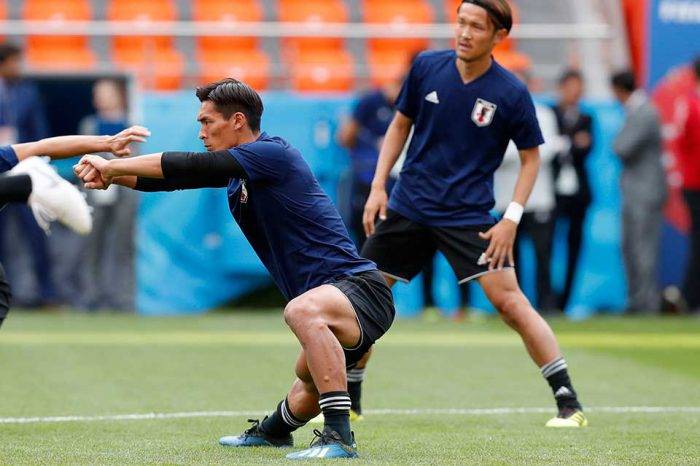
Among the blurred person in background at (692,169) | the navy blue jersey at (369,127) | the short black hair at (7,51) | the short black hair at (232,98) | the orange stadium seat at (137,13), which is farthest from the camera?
the orange stadium seat at (137,13)

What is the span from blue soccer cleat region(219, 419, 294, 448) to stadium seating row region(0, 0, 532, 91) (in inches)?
414

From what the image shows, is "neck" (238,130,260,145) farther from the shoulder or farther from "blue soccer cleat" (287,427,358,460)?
the shoulder

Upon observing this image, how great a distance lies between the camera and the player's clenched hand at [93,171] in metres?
5.95

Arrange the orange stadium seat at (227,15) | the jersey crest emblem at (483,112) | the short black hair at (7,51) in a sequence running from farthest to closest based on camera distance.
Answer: the orange stadium seat at (227,15), the short black hair at (7,51), the jersey crest emblem at (483,112)

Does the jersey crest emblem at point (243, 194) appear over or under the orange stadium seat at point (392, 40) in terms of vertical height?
over

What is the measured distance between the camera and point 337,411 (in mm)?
6113

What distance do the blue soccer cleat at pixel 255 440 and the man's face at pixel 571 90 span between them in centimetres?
911

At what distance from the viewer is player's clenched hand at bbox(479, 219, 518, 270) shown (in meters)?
7.58

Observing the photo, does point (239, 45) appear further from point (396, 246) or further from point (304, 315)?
point (304, 315)

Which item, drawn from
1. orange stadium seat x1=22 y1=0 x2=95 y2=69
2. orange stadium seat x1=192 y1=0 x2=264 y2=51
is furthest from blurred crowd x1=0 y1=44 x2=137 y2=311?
orange stadium seat x1=192 y1=0 x2=264 y2=51

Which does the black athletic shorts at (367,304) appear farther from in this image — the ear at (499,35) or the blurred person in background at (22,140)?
the blurred person in background at (22,140)

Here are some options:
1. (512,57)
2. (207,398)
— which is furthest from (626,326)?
(207,398)

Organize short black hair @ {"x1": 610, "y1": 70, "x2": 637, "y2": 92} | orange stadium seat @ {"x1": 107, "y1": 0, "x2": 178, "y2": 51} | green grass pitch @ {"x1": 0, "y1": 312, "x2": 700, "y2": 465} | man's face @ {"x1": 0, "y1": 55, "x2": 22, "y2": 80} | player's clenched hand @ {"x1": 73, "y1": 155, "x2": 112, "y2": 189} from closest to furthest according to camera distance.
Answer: player's clenched hand @ {"x1": 73, "y1": 155, "x2": 112, "y2": 189} → green grass pitch @ {"x1": 0, "y1": 312, "x2": 700, "y2": 465} → man's face @ {"x1": 0, "y1": 55, "x2": 22, "y2": 80} → short black hair @ {"x1": 610, "y1": 70, "x2": 637, "y2": 92} → orange stadium seat @ {"x1": 107, "y1": 0, "x2": 178, "y2": 51}

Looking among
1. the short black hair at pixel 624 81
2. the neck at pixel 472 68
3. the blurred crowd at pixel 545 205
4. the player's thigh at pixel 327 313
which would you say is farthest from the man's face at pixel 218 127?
the short black hair at pixel 624 81
